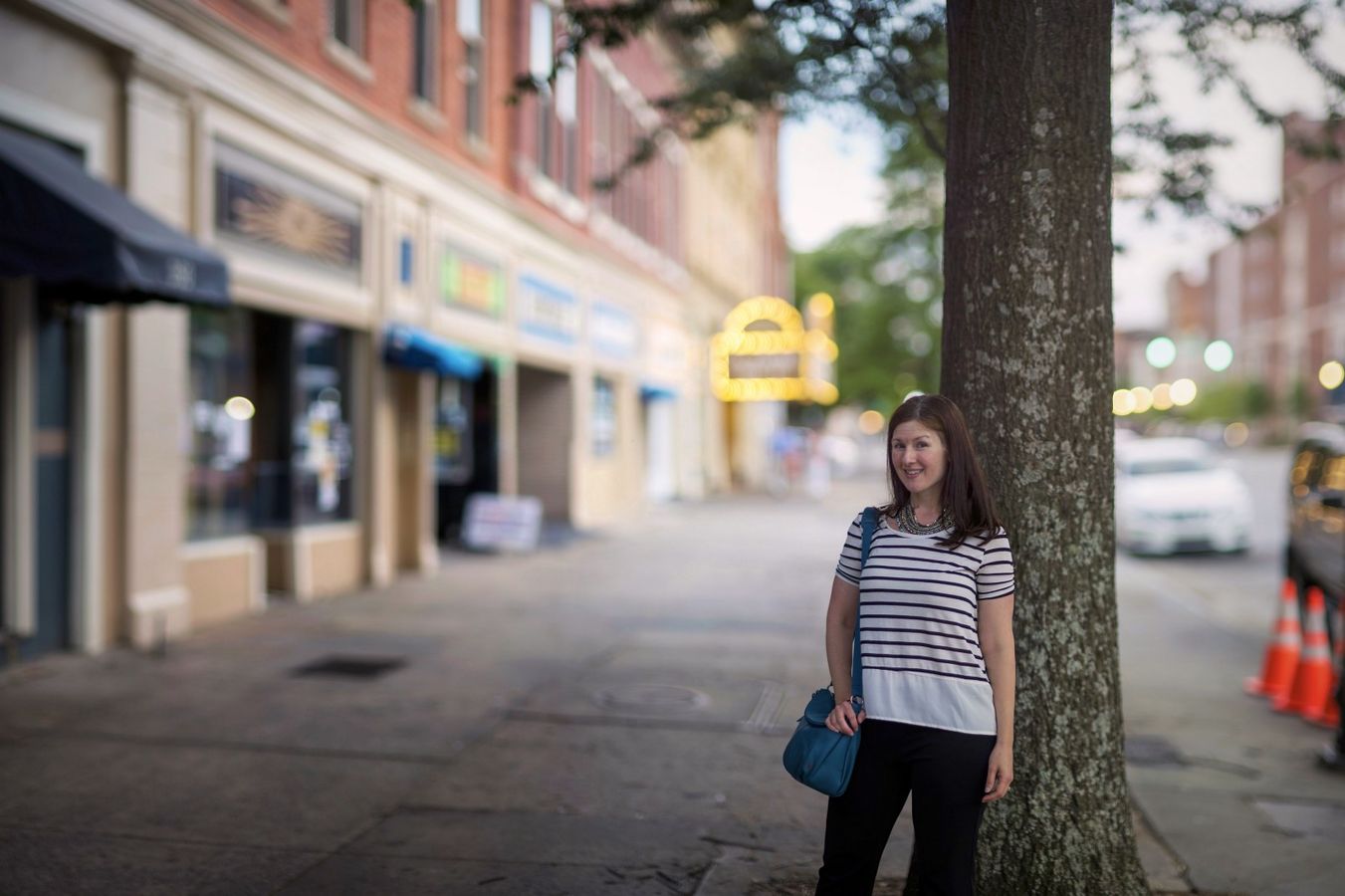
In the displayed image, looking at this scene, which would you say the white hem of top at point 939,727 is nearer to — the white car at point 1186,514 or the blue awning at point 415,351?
the blue awning at point 415,351

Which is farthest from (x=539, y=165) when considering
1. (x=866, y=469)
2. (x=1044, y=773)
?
(x=866, y=469)

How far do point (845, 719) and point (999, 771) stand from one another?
1.35 feet

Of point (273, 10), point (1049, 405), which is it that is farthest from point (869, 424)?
point (1049, 405)

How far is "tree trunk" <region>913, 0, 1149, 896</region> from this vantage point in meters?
3.87

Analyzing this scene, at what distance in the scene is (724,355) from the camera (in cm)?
3306

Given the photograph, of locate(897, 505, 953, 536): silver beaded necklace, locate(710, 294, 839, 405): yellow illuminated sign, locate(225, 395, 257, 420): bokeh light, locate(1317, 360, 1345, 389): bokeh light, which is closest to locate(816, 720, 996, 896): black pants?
locate(897, 505, 953, 536): silver beaded necklace

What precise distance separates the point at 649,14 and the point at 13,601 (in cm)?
568

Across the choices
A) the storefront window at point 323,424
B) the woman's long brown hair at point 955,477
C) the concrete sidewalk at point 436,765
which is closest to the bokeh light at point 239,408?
the storefront window at point 323,424

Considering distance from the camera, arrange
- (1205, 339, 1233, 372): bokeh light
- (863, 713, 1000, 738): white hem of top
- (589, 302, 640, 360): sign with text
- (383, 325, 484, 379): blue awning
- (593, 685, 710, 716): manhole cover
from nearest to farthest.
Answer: (863, 713, 1000, 738): white hem of top, (593, 685, 710, 716): manhole cover, (383, 325, 484, 379): blue awning, (1205, 339, 1233, 372): bokeh light, (589, 302, 640, 360): sign with text

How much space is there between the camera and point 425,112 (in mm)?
14461

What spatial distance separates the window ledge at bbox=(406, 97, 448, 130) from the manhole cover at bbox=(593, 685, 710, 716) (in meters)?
8.40

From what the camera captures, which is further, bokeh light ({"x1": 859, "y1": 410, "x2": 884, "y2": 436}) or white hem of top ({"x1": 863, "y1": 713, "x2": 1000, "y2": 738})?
bokeh light ({"x1": 859, "y1": 410, "x2": 884, "y2": 436})

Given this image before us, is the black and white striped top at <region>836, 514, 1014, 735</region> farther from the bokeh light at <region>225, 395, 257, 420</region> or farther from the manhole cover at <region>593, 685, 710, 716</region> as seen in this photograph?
the bokeh light at <region>225, 395, 257, 420</region>

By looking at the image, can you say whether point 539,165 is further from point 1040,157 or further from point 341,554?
point 1040,157
